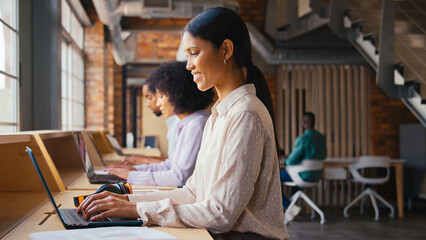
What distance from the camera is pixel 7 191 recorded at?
88.1 inches

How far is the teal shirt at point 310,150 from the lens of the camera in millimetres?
6750

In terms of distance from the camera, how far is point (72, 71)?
6027 millimetres

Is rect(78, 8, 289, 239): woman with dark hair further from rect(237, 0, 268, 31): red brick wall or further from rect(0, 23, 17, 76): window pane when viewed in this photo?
rect(237, 0, 268, 31): red brick wall

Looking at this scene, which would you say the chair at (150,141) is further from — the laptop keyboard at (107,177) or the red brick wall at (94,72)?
the laptop keyboard at (107,177)

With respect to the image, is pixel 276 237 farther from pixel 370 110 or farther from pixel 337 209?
pixel 370 110

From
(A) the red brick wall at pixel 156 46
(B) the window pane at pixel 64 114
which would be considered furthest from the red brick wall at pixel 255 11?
(B) the window pane at pixel 64 114

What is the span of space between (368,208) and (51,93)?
20.4 ft

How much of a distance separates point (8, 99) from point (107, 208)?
2213 mm

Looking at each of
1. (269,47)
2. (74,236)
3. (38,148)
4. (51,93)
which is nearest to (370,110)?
(269,47)

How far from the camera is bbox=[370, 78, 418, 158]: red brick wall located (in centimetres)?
859

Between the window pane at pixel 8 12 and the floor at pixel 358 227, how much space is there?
3.84 metres

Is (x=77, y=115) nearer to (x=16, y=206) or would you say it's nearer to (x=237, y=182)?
(x=16, y=206)

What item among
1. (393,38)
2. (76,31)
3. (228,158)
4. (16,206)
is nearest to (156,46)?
(76,31)

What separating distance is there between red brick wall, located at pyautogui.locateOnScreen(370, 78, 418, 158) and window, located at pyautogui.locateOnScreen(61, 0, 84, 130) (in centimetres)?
520
